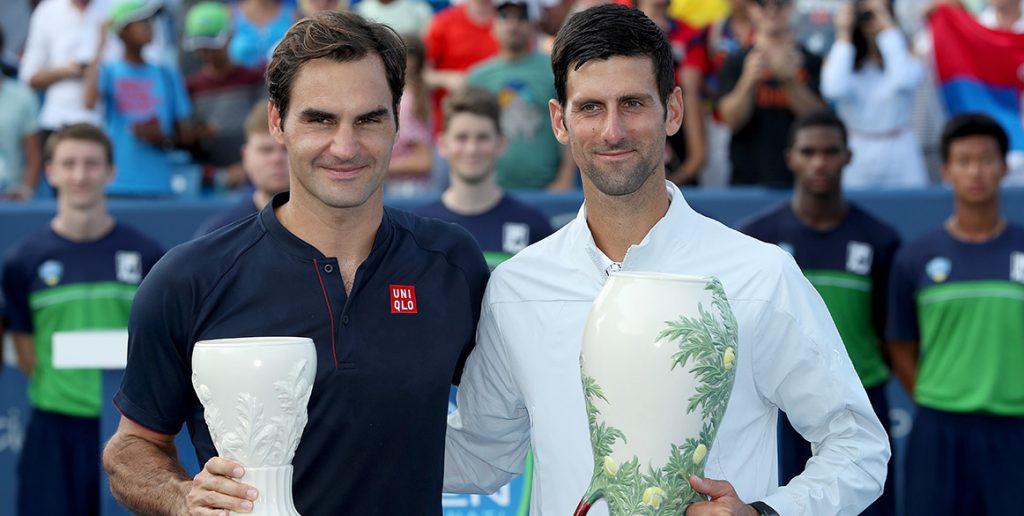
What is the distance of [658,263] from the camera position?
10.7ft

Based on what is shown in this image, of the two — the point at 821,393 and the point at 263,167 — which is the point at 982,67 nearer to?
the point at 263,167

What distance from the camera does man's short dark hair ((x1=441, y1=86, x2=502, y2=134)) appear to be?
300 inches

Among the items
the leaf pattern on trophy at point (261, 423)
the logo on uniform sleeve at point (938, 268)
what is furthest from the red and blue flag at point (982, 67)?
the leaf pattern on trophy at point (261, 423)

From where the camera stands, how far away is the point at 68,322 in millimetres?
7688

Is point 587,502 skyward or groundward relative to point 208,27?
groundward

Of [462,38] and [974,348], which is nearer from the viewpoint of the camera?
[974,348]

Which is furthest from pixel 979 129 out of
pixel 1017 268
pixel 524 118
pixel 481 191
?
pixel 524 118

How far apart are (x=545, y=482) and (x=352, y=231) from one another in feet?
2.53

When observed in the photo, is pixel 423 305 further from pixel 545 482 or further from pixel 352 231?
pixel 545 482

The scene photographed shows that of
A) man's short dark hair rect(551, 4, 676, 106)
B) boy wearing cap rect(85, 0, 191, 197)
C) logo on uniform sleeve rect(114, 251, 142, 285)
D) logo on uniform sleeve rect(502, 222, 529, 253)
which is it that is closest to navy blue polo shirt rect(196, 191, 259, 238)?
logo on uniform sleeve rect(114, 251, 142, 285)

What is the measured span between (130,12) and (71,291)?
7.10 ft

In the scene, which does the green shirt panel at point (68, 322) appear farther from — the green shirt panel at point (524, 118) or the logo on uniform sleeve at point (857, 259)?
the logo on uniform sleeve at point (857, 259)

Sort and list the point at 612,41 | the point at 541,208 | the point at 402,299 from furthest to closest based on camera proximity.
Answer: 1. the point at 541,208
2. the point at 402,299
3. the point at 612,41

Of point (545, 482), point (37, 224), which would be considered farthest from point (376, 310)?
point (37, 224)
